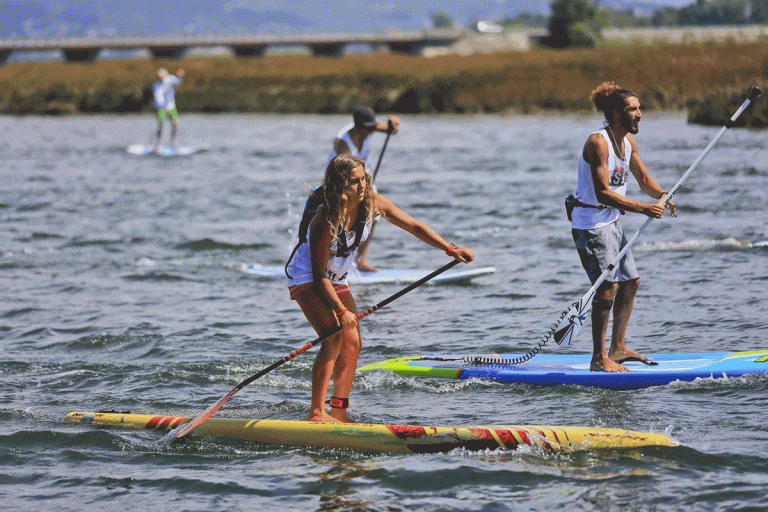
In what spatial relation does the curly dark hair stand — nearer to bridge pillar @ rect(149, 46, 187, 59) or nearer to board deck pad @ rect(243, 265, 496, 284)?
board deck pad @ rect(243, 265, 496, 284)

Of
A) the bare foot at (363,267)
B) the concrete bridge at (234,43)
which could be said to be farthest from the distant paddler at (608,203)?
the concrete bridge at (234,43)

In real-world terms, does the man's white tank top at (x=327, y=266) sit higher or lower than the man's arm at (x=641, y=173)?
lower

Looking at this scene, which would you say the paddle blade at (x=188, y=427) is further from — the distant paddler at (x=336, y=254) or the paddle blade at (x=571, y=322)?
the paddle blade at (x=571, y=322)

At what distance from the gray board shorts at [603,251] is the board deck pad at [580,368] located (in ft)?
2.53

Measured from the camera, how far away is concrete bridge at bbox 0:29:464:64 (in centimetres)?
10612

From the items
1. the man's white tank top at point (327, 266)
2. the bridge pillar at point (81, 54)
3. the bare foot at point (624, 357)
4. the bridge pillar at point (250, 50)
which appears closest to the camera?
the man's white tank top at point (327, 266)

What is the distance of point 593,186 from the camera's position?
8.34 m

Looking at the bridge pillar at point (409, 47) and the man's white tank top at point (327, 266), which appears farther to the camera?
the bridge pillar at point (409, 47)

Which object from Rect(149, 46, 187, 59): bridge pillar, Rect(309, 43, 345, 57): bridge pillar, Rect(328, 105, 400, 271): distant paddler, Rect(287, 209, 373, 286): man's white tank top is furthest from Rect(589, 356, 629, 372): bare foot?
Rect(309, 43, 345, 57): bridge pillar

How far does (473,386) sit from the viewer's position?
353 inches

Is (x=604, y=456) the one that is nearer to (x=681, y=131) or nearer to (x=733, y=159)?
(x=733, y=159)

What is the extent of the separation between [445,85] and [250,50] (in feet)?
218

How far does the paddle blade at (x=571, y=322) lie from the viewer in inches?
341

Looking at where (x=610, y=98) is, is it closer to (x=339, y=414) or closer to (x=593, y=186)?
(x=593, y=186)
